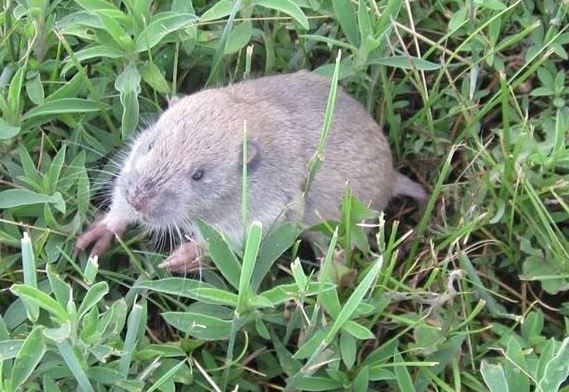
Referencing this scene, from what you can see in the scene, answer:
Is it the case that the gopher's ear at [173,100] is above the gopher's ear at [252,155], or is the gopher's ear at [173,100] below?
above

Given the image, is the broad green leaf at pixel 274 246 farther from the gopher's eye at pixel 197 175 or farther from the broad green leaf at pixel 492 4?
the broad green leaf at pixel 492 4

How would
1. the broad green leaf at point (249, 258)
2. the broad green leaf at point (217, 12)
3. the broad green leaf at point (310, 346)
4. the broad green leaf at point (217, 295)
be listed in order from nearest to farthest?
the broad green leaf at point (249, 258), the broad green leaf at point (217, 295), the broad green leaf at point (310, 346), the broad green leaf at point (217, 12)

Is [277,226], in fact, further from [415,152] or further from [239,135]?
[415,152]

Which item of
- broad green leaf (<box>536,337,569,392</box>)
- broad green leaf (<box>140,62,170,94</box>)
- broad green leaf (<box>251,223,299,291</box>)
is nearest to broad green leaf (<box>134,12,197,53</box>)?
broad green leaf (<box>140,62,170,94</box>)

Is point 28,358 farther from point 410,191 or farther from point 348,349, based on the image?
point 410,191

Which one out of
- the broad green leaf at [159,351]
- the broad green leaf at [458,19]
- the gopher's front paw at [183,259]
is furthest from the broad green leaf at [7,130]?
the broad green leaf at [458,19]

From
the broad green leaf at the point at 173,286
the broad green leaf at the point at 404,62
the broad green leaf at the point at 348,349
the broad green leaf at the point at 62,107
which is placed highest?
the broad green leaf at the point at 404,62
